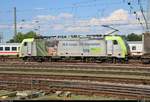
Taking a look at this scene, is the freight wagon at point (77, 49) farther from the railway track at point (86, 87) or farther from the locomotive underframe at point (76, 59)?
the railway track at point (86, 87)

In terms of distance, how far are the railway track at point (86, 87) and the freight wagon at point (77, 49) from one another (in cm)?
2024

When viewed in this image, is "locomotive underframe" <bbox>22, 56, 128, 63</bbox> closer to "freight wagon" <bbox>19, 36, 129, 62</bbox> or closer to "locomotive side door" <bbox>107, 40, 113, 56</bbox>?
"freight wagon" <bbox>19, 36, 129, 62</bbox>

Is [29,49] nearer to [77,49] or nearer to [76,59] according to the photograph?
[76,59]

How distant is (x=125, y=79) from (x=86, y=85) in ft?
14.6

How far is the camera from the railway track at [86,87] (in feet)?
58.2

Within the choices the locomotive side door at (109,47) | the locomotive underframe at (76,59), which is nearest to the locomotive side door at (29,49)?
the locomotive underframe at (76,59)

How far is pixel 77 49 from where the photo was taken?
43.5m

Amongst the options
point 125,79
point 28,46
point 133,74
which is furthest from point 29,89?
point 28,46

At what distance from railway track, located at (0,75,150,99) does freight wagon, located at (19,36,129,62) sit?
2024 cm

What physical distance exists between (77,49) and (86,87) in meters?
24.1

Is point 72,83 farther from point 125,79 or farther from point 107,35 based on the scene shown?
point 107,35

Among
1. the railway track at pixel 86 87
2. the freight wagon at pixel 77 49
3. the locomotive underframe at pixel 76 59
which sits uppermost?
the freight wagon at pixel 77 49

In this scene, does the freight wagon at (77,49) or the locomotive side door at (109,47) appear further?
the locomotive side door at (109,47)

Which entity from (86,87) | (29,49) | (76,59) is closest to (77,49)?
(76,59)
